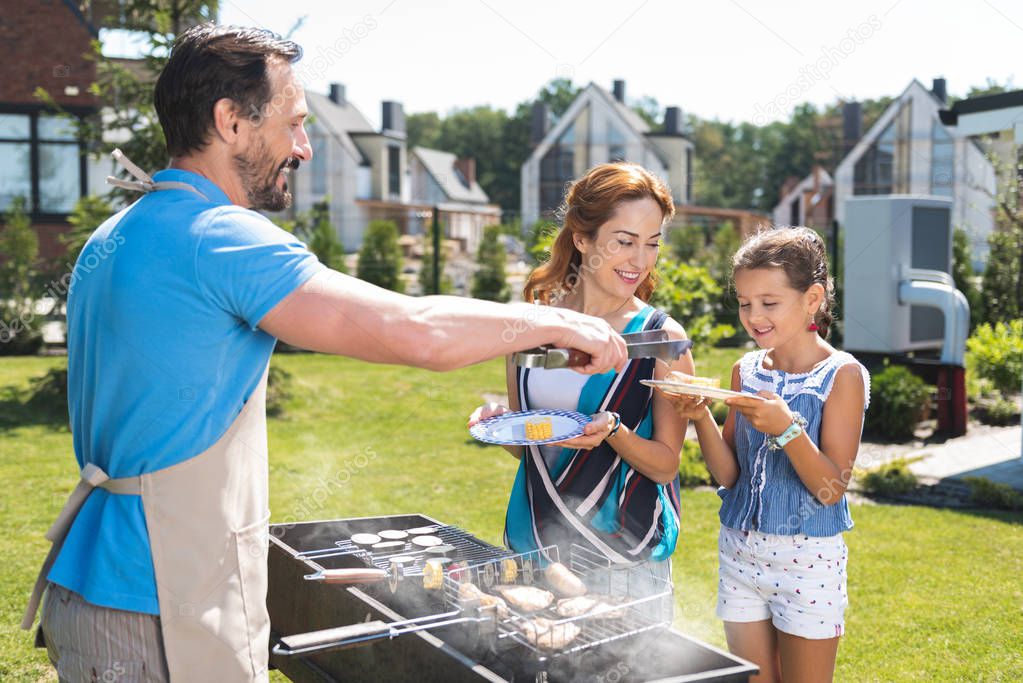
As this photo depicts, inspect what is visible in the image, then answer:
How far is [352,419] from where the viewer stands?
404 inches

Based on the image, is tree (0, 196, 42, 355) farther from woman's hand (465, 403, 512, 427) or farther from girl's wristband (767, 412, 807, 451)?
girl's wristband (767, 412, 807, 451)

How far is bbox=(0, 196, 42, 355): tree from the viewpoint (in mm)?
14578

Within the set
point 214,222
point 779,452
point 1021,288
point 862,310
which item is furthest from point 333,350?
point 1021,288

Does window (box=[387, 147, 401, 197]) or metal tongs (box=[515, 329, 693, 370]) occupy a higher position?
window (box=[387, 147, 401, 197])

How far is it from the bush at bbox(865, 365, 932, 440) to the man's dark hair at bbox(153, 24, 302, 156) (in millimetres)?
8333

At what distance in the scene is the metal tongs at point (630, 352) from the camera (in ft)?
6.81

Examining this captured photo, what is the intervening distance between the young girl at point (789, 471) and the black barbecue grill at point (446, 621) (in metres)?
0.31

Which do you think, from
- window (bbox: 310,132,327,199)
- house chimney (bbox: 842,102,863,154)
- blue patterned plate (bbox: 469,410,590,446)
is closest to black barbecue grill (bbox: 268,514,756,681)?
blue patterned plate (bbox: 469,410,590,446)

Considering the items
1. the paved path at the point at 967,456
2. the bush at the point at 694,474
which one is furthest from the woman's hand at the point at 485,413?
the paved path at the point at 967,456

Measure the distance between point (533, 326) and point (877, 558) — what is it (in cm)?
483

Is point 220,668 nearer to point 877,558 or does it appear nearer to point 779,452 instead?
point 779,452

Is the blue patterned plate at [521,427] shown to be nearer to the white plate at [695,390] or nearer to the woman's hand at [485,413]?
the woman's hand at [485,413]

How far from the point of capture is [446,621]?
2.45 meters

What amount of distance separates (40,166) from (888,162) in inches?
1215
